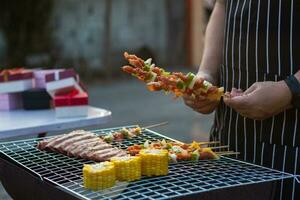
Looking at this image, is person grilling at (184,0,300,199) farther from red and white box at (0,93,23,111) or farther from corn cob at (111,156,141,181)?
red and white box at (0,93,23,111)

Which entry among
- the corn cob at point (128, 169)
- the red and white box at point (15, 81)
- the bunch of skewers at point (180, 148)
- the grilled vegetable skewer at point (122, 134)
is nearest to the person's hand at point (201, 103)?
the bunch of skewers at point (180, 148)

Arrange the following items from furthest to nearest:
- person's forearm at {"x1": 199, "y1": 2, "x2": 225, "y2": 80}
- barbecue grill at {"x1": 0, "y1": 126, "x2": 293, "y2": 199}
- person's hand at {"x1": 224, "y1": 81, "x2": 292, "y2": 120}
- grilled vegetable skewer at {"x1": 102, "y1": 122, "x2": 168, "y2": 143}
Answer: person's forearm at {"x1": 199, "y1": 2, "x2": 225, "y2": 80} < grilled vegetable skewer at {"x1": 102, "y1": 122, "x2": 168, "y2": 143} < person's hand at {"x1": 224, "y1": 81, "x2": 292, "y2": 120} < barbecue grill at {"x1": 0, "y1": 126, "x2": 293, "y2": 199}

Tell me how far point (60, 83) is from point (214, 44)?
1.00m

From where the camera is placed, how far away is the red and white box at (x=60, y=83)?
9.71ft

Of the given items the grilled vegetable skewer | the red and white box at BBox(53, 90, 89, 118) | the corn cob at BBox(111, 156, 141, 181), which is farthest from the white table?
the corn cob at BBox(111, 156, 141, 181)

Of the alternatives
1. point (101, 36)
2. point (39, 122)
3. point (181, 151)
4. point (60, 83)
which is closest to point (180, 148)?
point (181, 151)

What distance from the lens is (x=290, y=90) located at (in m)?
1.80

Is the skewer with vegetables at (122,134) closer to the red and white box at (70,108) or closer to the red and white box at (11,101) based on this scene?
the red and white box at (70,108)

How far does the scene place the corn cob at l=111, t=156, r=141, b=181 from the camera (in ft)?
5.29

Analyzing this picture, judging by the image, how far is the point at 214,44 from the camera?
2.24 metres

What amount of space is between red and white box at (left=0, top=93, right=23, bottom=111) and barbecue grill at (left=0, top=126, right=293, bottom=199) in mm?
1058

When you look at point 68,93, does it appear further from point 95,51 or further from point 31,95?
point 95,51

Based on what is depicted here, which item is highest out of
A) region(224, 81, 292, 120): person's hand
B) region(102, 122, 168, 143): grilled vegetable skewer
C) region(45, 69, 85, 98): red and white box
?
region(224, 81, 292, 120): person's hand

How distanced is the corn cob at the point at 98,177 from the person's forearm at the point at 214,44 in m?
0.76
